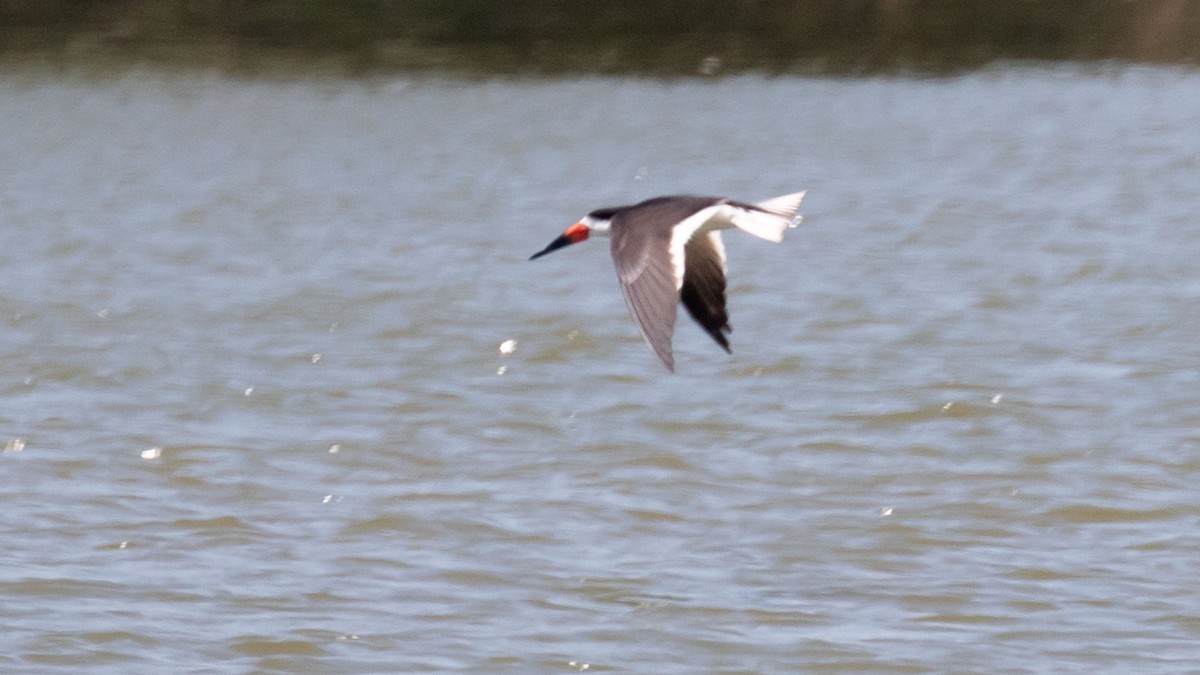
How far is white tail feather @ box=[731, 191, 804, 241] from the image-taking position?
19.6 ft

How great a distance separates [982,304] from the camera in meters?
10.3

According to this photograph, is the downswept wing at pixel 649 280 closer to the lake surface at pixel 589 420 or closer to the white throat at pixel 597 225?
the white throat at pixel 597 225

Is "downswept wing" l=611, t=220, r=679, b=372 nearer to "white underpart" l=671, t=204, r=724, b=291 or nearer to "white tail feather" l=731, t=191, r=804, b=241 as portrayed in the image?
"white underpart" l=671, t=204, r=724, b=291

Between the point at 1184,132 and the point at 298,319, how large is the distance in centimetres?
853

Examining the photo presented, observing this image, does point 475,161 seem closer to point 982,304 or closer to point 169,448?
point 982,304

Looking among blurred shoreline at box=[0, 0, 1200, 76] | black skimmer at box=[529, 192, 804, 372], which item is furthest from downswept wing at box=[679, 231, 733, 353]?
blurred shoreline at box=[0, 0, 1200, 76]

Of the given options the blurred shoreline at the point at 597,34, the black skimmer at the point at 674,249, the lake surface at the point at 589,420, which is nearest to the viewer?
the black skimmer at the point at 674,249

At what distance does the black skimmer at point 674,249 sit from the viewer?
5.65 meters

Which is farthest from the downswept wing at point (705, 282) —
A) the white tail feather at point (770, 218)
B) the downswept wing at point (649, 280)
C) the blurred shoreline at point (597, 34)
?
the blurred shoreline at point (597, 34)

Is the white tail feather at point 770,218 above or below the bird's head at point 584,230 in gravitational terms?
above

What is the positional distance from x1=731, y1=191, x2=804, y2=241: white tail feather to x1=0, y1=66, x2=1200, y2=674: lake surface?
1.04 m

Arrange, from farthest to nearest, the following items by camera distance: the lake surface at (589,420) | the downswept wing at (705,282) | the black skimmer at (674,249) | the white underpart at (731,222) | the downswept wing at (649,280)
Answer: the downswept wing at (705,282)
the white underpart at (731,222)
the lake surface at (589,420)
the black skimmer at (674,249)
the downswept wing at (649,280)

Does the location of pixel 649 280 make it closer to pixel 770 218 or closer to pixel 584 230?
pixel 770 218

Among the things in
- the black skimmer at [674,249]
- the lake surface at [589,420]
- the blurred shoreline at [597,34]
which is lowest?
the blurred shoreline at [597,34]
